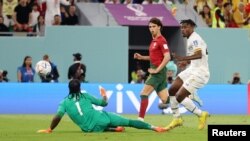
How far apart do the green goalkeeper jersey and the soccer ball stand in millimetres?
12617

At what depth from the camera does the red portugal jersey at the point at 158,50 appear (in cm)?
2166

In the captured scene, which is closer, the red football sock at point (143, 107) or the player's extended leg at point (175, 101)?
the player's extended leg at point (175, 101)

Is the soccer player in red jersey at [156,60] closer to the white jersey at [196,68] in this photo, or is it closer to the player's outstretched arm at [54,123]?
the white jersey at [196,68]

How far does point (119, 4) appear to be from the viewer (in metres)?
37.0

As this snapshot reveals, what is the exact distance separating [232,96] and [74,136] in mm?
14090

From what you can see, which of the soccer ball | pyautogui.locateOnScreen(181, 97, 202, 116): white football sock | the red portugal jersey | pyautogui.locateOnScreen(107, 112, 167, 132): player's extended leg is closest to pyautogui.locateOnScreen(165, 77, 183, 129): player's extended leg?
pyautogui.locateOnScreen(181, 97, 202, 116): white football sock

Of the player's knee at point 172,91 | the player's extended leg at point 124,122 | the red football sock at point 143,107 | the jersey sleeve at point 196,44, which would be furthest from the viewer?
the red football sock at point 143,107

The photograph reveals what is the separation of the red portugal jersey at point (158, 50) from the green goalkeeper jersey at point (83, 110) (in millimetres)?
3076

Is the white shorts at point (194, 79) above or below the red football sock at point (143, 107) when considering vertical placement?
above

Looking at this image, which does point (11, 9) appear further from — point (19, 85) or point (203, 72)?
point (203, 72)

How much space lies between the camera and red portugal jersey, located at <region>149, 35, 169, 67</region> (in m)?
21.7

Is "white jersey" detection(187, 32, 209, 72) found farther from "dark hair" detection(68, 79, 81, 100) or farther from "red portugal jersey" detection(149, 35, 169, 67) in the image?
"dark hair" detection(68, 79, 81, 100)

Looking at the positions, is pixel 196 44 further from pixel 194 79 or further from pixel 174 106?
pixel 174 106

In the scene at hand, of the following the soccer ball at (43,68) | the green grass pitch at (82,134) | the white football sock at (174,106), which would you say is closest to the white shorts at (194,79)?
the white football sock at (174,106)
